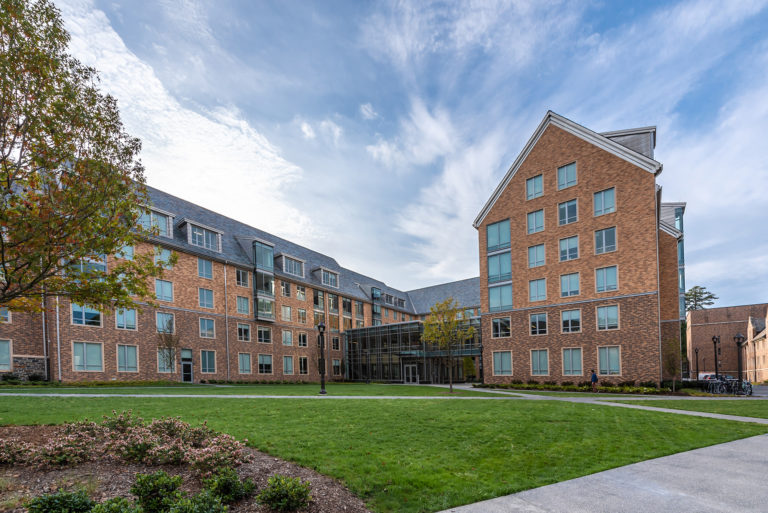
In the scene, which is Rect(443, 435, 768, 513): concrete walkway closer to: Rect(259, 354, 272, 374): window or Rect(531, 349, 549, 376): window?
Rect(531, 349, 549, 376): window

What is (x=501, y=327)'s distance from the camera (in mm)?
35188

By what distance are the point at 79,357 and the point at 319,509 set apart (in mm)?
29437

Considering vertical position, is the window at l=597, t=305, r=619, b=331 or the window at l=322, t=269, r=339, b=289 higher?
the window at l=322, t=269, r=339, b=289

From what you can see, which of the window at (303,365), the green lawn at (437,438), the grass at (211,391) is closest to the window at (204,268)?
the grass at (211,391)

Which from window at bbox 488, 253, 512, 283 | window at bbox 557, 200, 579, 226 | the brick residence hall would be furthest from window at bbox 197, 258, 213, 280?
window at bbox 557, 200, 579, 226

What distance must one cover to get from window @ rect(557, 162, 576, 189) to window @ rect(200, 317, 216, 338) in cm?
3036

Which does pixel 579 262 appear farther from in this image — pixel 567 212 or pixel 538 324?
pixel 538 324

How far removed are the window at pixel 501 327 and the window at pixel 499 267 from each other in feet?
10.9

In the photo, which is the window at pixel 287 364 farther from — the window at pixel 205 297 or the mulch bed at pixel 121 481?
the mulch bed at pixel 121 481

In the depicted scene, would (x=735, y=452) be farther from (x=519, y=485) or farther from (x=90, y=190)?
(x=90, y=190)

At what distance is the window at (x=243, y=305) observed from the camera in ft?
130

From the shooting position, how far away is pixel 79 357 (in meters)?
27.8

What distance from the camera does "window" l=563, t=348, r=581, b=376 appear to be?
1198 inches

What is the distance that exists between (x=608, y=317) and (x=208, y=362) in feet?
102
